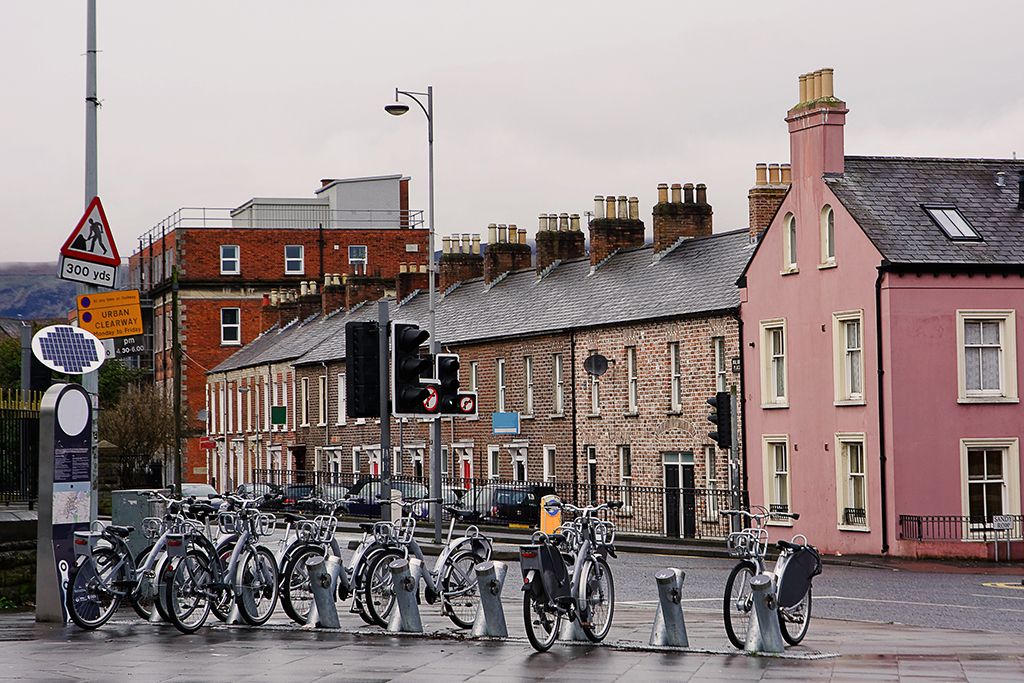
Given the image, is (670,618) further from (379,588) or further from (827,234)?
(827,234)

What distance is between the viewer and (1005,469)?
29000mm

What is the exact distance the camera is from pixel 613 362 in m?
38.1

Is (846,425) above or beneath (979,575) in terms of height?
above

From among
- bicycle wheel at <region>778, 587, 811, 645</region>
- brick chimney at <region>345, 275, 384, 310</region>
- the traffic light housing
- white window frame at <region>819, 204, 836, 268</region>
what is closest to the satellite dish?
white window frame at <region>819, 204, 836, 268</region>

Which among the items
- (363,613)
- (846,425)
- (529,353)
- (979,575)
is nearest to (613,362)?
(529,353)

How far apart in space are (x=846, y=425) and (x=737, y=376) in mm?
4430

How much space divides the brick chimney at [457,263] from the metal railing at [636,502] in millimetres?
12068

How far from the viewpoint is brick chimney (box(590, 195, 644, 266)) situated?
141ft

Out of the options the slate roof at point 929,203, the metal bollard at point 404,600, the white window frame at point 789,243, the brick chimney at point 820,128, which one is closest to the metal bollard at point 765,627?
the metal bollard at point 404,600

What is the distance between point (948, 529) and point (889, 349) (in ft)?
13.2

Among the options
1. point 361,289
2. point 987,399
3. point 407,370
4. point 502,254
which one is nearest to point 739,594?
point 407,370

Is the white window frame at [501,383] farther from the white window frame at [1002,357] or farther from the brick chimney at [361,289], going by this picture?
the brick chimney at [361,289]

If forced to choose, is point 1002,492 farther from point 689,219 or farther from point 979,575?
point 689,219

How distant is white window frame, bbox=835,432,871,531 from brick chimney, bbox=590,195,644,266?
569 inches
